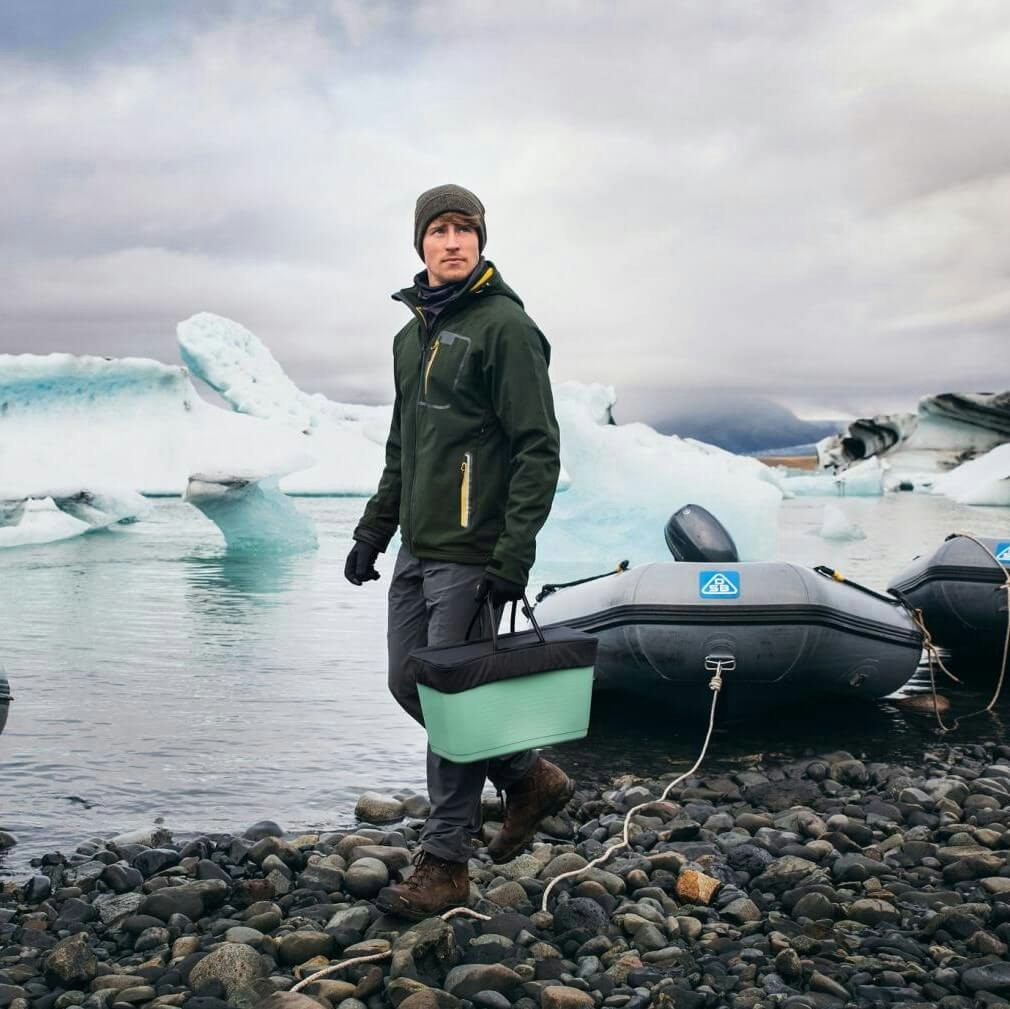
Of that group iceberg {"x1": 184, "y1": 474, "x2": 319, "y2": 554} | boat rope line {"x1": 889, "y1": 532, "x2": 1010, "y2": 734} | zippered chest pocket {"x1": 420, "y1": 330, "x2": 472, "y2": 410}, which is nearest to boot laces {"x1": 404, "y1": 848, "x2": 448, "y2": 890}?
zippered chest pocket {"x1": 420, "y1": 330, "x2": 472, "y2": 410}

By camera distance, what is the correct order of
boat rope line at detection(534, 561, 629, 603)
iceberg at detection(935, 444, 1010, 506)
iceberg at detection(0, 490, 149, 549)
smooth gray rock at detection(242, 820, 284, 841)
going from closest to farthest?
smooth gray rock at detection(242, 820, 284, 841) → boat rope line at detection(534, 561, 629, 603) → iceberg at detection(0, 490, 149, 549) → iceberg at detection(935, 444, 1010, 506)

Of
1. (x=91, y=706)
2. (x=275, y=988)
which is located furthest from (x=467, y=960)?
(x=91, y=706)

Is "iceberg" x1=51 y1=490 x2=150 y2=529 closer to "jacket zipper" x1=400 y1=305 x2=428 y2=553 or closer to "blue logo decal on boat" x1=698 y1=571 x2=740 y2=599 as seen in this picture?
"blue logo decal on boat" x1=698 y1=571 x2=740 y2=599

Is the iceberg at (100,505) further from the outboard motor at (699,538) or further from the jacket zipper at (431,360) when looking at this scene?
the jacket zipper at (431,360)

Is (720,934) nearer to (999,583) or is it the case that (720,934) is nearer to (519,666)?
(519,666)

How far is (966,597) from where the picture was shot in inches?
231

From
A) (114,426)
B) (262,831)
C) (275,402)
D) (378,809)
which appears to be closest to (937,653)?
(378,809)

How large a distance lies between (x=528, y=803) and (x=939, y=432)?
49.6m

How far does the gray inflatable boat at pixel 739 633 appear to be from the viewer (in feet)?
14.7

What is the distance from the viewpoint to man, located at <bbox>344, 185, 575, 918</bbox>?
2.45 metres

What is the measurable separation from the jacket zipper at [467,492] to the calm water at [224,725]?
1.53m

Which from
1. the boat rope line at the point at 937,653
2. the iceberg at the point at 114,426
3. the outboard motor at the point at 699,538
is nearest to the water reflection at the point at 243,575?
the outboard motor at the point at 699,538

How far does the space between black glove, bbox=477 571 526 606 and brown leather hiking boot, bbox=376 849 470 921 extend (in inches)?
23.2

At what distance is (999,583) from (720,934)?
3.88 m
